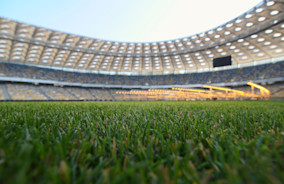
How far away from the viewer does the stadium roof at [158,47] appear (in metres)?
23.0

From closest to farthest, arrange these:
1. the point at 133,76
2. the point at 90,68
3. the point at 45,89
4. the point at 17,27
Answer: the point at 17,27, the point at 45,89, the point at 90,68, the point at 133,76

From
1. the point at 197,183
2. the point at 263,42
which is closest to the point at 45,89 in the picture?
the point at 197,183

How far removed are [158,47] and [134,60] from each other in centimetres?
981

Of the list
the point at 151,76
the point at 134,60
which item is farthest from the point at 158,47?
the point at 151,76

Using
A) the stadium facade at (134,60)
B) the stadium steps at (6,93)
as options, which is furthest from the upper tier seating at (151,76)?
the stadium steps at (6,93)

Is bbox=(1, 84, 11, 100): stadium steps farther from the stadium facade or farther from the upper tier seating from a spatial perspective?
the upper tier seating

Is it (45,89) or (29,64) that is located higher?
(29,64)

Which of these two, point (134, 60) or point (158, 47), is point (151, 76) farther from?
point (158, 47)

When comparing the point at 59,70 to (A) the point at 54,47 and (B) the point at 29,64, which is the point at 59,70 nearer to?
(B) the point at 29,64

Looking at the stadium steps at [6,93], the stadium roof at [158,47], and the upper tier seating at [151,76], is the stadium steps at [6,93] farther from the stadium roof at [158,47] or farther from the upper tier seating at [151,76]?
the stadium roof at [158,47]

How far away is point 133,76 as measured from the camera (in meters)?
48.3

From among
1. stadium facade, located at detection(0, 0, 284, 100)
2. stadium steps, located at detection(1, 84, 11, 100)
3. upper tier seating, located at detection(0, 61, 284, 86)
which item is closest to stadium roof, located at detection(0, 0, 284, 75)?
stadium facade, located at detection(0, 0, 284, 100)

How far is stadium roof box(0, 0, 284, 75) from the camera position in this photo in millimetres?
23031

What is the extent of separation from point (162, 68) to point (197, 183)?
47.7m
